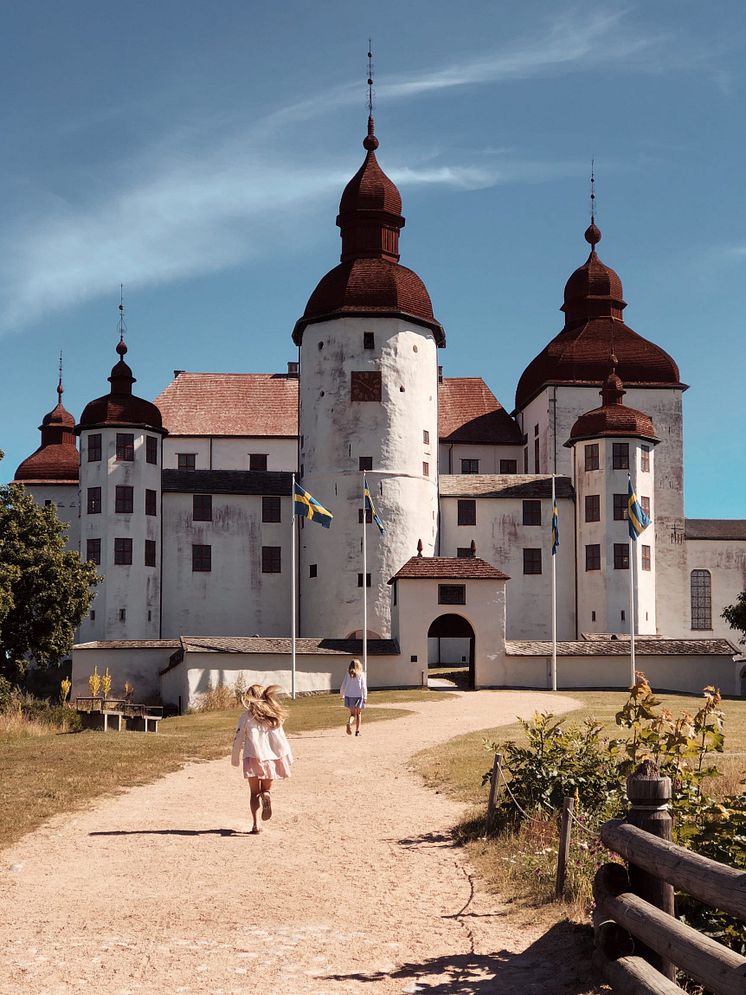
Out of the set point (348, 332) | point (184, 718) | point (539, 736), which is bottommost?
point (184, 718)

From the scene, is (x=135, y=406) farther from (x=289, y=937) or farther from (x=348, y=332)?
(x=289, y=937)

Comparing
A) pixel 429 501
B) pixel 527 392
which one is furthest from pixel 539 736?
pixel 527 392

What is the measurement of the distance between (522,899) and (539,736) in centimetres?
383

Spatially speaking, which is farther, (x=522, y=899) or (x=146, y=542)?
(x=146, y=542)

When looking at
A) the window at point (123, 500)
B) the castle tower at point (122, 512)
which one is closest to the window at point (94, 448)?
the castle tower at point (122, 512)

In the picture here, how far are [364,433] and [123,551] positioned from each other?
42.0ft

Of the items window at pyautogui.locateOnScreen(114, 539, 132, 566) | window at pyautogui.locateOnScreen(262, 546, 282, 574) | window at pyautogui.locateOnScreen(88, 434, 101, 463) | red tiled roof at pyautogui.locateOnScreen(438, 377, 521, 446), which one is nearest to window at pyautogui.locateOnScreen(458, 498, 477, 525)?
window at pyautogui.locateOnScreen(262, 546, 282, 574)

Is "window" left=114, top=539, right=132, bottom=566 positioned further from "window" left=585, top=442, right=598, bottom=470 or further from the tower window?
"window" left=585, top=442, right=598, bottom=470

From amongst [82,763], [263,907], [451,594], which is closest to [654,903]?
[263,907]

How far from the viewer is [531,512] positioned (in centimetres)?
5775

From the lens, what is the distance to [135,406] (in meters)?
56.8

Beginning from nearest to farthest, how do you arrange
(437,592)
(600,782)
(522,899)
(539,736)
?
1. (522,899)
2. (600,782)
3. (539,736)
4. (437,592)

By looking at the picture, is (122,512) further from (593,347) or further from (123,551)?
(593,347)

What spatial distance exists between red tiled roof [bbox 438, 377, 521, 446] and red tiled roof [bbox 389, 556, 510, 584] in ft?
72.9
